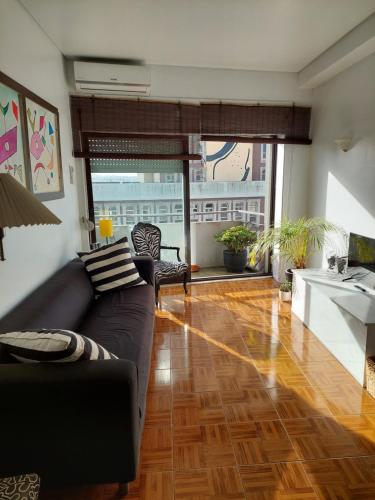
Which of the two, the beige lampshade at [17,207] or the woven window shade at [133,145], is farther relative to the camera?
the woven window shade at [133,145]

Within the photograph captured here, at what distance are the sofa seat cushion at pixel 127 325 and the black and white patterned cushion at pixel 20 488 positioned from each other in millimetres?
667

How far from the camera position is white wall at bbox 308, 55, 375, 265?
2928mm

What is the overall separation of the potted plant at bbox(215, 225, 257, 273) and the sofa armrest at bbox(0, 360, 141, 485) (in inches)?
149

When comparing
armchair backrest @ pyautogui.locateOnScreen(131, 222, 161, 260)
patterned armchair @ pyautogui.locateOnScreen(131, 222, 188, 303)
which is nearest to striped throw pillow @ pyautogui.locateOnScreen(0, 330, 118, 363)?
patterned armchair @ pyautogui.locateOnScreen(131, 222, 188, 303)

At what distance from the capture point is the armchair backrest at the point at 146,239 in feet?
12.7

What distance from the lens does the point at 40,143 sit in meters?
2.44

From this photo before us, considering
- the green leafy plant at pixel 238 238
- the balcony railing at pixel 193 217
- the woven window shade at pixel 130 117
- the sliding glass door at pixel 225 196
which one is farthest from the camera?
the green leafy plant at pixel 238 238

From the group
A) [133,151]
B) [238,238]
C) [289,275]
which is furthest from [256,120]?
[289,275]

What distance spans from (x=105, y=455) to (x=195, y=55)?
350 centimetres

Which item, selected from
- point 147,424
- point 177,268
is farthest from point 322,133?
point 147,424

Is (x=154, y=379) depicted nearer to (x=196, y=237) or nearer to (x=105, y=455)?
(x=105, y=455)

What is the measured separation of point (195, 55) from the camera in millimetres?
3209

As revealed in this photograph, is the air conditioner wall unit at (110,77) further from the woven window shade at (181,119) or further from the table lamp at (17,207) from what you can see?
the table lamp at (17,207)

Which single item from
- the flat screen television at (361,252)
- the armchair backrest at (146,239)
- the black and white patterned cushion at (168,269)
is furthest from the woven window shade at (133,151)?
the flat screen television at (361,252)
